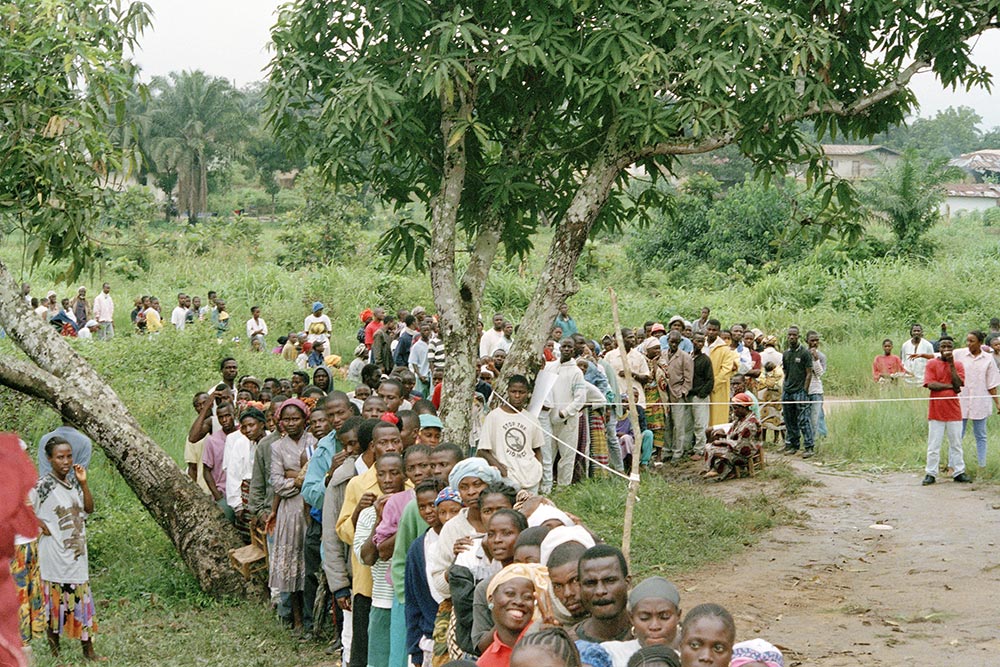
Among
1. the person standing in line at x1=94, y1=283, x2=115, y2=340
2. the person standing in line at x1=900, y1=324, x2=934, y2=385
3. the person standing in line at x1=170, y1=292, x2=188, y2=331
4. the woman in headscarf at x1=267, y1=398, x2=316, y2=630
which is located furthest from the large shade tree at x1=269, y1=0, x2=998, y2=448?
the person standing in line at x1=94, y1=283, x2=115, y2=340

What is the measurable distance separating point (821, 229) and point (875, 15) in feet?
6.28

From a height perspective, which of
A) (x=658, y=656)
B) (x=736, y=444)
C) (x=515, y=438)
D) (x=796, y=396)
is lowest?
(x=658, y=656)

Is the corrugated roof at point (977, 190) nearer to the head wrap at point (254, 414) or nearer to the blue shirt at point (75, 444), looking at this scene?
the head wrap at point (254, 414)

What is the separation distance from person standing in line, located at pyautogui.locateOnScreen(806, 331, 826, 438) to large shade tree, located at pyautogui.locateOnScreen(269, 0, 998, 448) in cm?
428

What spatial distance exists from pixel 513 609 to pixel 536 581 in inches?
6.2

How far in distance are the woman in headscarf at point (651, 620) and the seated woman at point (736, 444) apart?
869cm

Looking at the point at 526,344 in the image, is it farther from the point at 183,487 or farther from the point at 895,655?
the point at 895,655

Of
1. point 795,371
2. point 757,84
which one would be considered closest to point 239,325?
point 795,371

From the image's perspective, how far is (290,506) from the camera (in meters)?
8.20

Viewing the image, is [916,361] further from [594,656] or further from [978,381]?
[594,656]

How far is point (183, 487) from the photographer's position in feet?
30.4

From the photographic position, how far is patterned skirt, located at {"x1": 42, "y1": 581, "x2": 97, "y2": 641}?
7688 millimetres

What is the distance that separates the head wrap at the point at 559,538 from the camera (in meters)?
5.02

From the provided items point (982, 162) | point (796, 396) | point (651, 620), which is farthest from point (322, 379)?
point (982, 162)
